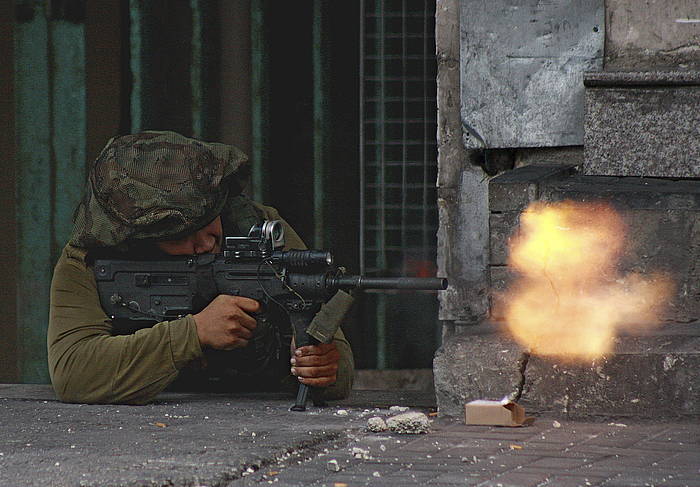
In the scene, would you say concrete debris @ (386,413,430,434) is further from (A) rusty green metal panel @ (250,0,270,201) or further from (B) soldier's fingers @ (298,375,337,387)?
(A) rusty green metal panel @ (250,0,270,201)

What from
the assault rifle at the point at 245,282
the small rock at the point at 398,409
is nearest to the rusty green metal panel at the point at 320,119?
the assault rifle at the point at 245,282

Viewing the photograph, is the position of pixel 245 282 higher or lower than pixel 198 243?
lower

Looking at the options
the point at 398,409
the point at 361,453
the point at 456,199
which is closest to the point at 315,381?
the point at 398,409

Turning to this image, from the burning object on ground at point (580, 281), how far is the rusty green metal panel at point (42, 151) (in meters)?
2.51

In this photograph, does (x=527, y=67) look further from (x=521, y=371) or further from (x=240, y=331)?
(x=240, y=331)

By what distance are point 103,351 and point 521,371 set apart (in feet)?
4.85

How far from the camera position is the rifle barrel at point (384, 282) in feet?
15.5

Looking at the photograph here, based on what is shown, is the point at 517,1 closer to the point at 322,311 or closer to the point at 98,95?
the point at 322,311

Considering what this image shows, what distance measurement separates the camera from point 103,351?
4.99 metres

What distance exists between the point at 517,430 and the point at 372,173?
2081 mm

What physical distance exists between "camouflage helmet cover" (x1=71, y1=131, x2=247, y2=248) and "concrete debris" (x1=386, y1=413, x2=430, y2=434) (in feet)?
3.79

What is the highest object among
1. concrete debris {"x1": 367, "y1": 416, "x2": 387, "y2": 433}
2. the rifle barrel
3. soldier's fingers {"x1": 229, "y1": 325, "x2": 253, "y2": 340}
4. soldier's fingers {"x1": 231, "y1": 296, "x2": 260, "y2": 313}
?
the rifle barrel

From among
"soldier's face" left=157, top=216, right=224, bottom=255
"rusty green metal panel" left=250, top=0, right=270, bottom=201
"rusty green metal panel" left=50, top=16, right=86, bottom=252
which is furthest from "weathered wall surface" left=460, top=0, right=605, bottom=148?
"rusty green metal panel" left=50, top=16, right=86, bottom=252

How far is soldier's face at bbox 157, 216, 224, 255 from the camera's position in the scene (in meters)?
5.15
